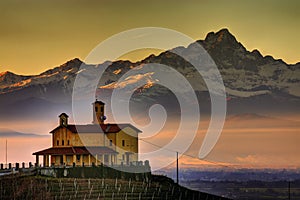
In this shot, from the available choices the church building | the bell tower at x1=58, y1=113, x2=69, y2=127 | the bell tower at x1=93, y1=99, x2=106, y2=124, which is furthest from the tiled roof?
the bell tower at x1=93, y1=99, x2=106, y2=124

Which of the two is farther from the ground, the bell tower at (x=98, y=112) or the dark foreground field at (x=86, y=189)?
the bell tower at (x=98, y=112)

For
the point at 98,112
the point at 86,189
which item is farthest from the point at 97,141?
the point at 86,189

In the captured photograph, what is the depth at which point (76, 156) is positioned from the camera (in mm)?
39000

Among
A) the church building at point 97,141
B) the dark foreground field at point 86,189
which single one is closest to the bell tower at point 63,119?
the church building at point 97,141

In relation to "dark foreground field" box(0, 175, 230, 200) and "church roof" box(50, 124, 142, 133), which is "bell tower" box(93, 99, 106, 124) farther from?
"dark foreground field" box(0, 175, 230, 200)

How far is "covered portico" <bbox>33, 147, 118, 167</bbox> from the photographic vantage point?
127 feet

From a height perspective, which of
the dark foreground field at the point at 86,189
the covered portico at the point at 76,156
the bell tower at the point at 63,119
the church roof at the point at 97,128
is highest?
the bell tower at the point at 63,119

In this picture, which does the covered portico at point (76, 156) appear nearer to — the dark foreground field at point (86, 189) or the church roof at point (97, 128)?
the church roof at point (97, 128)

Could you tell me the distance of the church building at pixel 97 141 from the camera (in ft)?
128

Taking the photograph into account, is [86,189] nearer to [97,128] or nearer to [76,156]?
[76,156]

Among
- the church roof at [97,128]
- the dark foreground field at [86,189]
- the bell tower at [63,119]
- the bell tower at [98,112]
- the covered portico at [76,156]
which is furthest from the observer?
the bell tower at [98,112]

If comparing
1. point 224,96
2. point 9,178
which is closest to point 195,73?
point 224,96

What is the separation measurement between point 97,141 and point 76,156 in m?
1.32

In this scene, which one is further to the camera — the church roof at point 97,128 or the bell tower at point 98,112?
the bell tower at point 98,112
